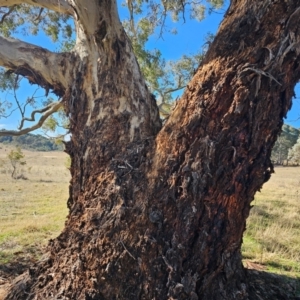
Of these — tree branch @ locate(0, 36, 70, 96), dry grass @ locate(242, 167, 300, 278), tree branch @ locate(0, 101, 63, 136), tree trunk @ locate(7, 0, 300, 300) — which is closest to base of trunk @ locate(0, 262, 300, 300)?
tree trunk @ locate(7, 0, 300, 300)

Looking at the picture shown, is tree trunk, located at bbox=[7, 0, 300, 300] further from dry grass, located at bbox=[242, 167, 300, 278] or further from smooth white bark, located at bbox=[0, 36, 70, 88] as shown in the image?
dry grass, located at bbox=[242, 167, 300, 278]

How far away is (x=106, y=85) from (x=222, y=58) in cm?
111

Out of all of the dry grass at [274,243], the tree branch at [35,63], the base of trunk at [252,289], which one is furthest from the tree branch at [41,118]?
the dry grass at [274,243]

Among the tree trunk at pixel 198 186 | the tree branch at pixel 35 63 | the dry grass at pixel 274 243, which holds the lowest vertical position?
the dry grass at pixel 274 243

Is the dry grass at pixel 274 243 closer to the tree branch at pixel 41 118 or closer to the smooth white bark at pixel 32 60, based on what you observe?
the smooth white bark at pixel 32 60

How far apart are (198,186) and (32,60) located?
2354mm

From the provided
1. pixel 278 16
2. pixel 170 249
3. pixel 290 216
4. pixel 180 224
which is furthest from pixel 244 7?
pixel 290 216

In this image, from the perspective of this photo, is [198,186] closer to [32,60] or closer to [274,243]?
[32,60]

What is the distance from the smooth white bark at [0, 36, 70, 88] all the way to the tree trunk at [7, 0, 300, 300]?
4.48 feet

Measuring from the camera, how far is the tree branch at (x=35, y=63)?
3.57 m

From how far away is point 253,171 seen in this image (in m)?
2.37

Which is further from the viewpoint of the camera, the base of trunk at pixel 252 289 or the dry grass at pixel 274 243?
the dry grass at pixel 274 243

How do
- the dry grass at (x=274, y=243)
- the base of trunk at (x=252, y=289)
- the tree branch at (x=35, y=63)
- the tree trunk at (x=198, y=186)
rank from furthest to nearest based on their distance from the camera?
1. the dry grass at (x=274, y=243)
2. the tree branch at (x=35, y=63)
3. the base of trunk at (x=252, y=289)
4. the tree trunk at (x=198, y=186)

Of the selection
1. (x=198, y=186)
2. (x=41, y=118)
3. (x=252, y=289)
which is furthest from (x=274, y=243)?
(x=41, y=118)
